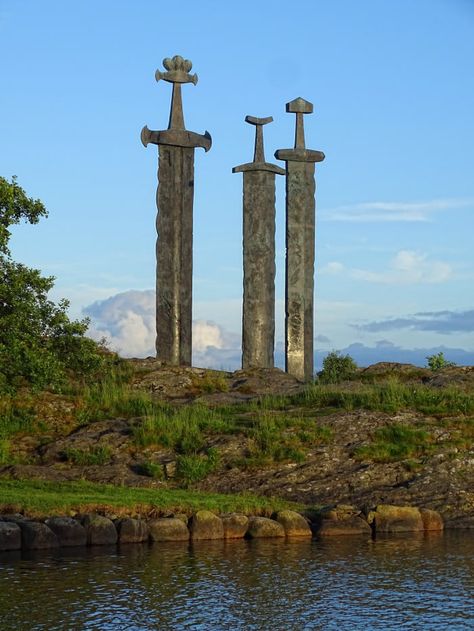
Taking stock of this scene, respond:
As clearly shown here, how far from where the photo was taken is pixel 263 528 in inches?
732

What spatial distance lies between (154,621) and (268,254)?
2201 cm

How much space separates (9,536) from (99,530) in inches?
58.0

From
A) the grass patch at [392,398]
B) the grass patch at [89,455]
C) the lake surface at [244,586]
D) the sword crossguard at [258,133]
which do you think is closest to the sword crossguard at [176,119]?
the sword crossguard at [258,133]

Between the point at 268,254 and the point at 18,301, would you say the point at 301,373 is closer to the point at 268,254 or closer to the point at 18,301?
the point at 268,254

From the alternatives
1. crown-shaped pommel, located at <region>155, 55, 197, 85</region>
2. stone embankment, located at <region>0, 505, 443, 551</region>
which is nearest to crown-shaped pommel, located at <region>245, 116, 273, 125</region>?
crown-shaped pommel, located at <region>155, 55, 197, 85</region>

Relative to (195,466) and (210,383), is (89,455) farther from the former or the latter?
(210,383)

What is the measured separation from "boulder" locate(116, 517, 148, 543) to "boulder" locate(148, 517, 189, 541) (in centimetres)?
26

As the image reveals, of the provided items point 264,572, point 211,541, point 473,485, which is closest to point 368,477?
point 473,485

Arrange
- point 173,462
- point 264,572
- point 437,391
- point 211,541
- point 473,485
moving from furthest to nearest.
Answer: point 437,391
point 173,462
point 473,485
point 211,541
point 264,572

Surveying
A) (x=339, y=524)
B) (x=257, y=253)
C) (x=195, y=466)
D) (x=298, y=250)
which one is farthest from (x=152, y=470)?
(x=298, y=250)

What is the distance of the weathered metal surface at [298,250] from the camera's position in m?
33.2

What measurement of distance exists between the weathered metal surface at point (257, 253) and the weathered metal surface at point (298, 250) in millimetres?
605

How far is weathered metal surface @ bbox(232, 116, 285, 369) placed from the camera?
109ft

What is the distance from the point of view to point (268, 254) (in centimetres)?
3356
